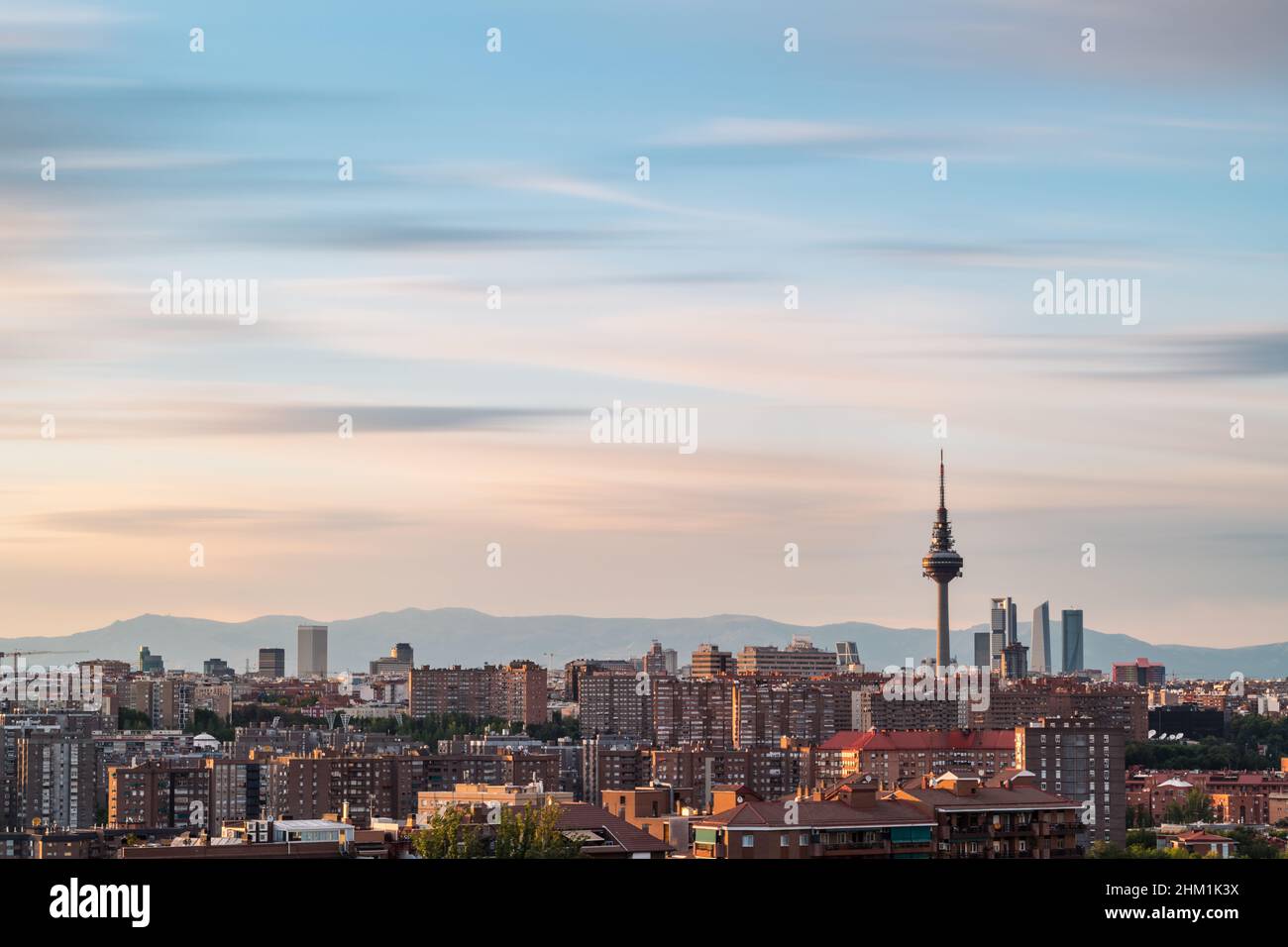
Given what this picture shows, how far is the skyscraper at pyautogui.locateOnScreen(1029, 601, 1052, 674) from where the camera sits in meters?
127

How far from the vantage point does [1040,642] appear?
143625 millimetres

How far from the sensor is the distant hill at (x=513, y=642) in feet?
418

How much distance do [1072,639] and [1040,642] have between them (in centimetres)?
220

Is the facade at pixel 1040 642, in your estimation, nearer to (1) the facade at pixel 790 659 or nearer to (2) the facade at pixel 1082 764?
(1) the facade at pixel 790 659

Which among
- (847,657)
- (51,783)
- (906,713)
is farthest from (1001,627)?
(51,783)

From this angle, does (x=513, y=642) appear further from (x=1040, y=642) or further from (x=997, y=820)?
(x=997, y=820)

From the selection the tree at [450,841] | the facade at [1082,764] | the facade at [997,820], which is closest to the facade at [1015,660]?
the facade at [1082,764]

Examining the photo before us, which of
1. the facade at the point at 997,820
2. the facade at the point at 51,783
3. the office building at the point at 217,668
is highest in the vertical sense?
the office building at the point at 217,668

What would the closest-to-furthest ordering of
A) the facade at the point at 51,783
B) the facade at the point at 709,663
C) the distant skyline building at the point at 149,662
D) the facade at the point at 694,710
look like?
the facade at the point at 51,783, the facade at the point at 694,710, the facade at the point at 709,663, the distant skyline building at the point at 149,662

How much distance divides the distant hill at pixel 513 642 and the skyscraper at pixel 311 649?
1.62 metres
